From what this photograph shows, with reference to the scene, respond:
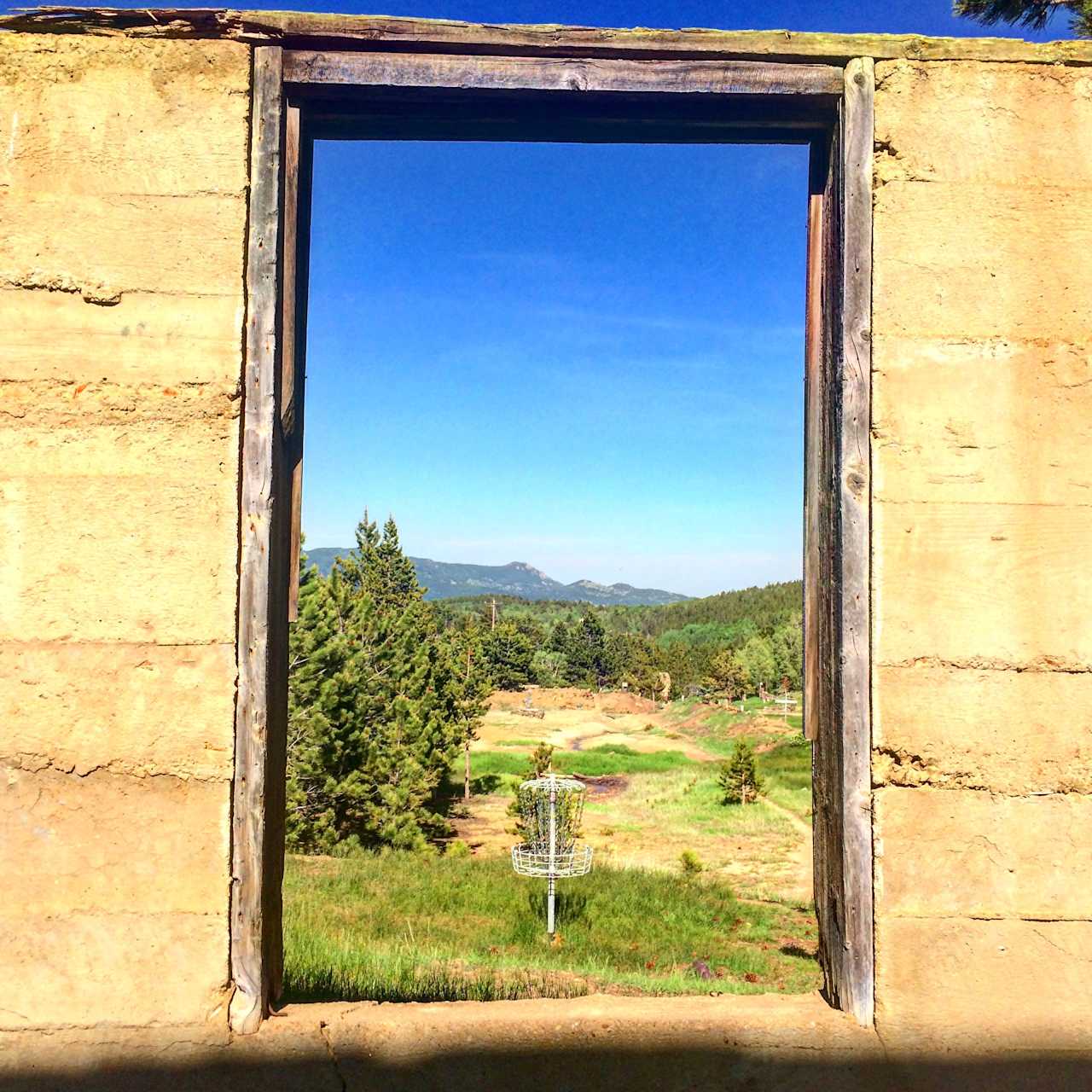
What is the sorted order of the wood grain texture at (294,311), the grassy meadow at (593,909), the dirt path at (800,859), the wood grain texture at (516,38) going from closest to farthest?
the wood grain texture at (516,38) → the wood grain texture at (294,311) → the grassy meadow at (593,909) → the dirt path at (800,859)

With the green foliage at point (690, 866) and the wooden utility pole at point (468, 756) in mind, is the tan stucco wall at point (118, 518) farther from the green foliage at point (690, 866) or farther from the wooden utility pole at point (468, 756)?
the wooden utility pole at point (468, 756)

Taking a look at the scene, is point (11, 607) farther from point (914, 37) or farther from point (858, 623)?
point (914, 37)

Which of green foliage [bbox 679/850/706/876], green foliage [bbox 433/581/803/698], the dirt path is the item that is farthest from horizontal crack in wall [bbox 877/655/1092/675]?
green foliage [bbox 433/581/803/698]

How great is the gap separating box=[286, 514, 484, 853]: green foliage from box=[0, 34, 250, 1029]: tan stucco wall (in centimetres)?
1130

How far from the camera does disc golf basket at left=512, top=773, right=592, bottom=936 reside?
12.5m

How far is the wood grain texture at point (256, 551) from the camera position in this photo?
2406 millimetres

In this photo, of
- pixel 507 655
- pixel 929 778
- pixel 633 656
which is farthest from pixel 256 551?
pixel 633 656

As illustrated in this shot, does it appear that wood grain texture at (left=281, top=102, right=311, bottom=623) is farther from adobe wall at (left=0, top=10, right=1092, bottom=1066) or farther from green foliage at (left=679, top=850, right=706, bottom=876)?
green foliage at (left=679, top=850, right=706, bottom=876)

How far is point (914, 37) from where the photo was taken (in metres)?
2.59

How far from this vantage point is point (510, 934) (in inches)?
454

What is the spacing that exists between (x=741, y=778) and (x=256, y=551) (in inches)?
958

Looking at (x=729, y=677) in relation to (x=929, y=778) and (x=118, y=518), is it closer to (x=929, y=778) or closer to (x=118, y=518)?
(x=929, y=778)

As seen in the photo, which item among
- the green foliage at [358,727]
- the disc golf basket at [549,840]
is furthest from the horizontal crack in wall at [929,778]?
the green foliage at [358,727]

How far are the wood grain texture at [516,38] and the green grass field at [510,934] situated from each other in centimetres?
392
